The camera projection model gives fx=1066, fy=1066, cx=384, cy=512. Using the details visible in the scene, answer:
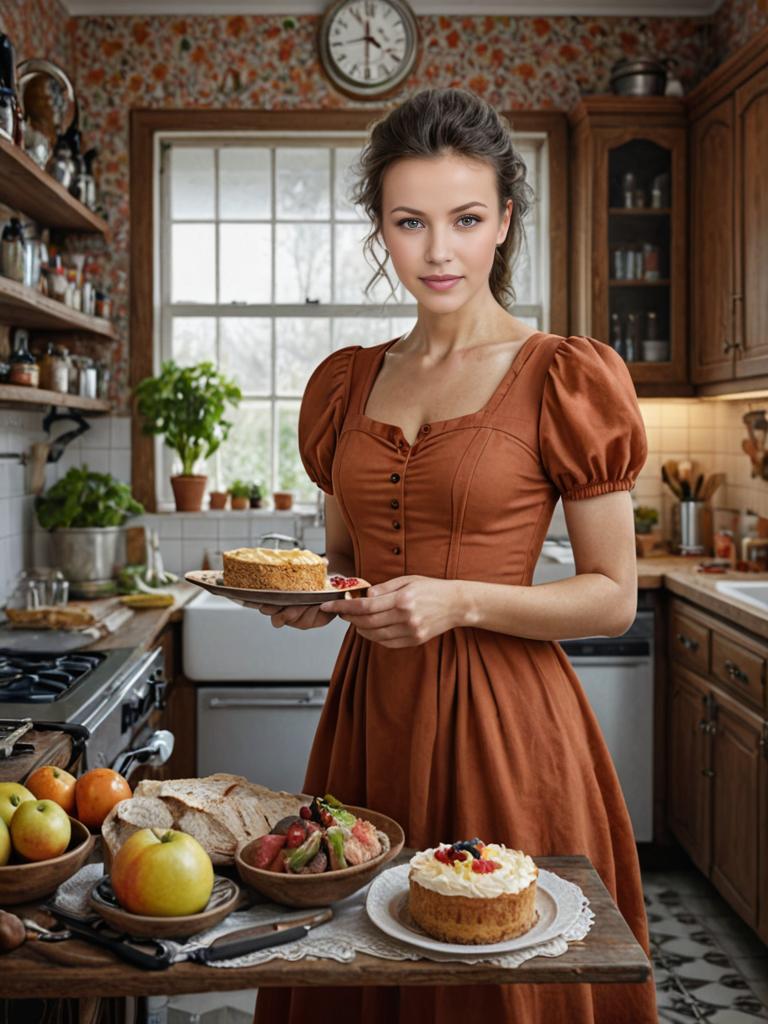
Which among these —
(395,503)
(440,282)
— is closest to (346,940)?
(395,503)

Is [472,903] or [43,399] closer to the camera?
[472,903]

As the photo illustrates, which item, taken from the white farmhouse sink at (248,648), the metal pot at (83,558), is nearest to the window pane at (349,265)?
the metal pot at (83,558)

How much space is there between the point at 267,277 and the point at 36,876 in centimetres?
372

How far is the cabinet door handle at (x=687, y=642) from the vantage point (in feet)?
11.3

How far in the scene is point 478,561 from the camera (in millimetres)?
1483

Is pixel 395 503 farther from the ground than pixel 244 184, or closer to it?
closer to it

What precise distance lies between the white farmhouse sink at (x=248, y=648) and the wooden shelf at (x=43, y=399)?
80 cm

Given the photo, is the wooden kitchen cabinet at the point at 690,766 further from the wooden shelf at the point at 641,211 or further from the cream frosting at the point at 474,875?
the cream frosting at the point at 474,875

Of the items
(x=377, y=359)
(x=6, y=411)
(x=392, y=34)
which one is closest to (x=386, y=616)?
(x=377, y=359)

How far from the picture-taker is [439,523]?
4.89 feet

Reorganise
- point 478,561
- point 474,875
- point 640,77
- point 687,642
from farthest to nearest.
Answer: point 640,77
point 687,642
point 478,561
point 474,875

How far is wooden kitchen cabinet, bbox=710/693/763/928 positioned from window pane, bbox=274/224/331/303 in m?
2.36

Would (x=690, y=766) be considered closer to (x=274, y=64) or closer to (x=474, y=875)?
(x=474, y=875)

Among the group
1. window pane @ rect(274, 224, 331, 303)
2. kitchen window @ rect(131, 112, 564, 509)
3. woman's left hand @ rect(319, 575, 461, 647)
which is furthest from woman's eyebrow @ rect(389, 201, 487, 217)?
window pane @ rect(274, 224, 331, 303)
